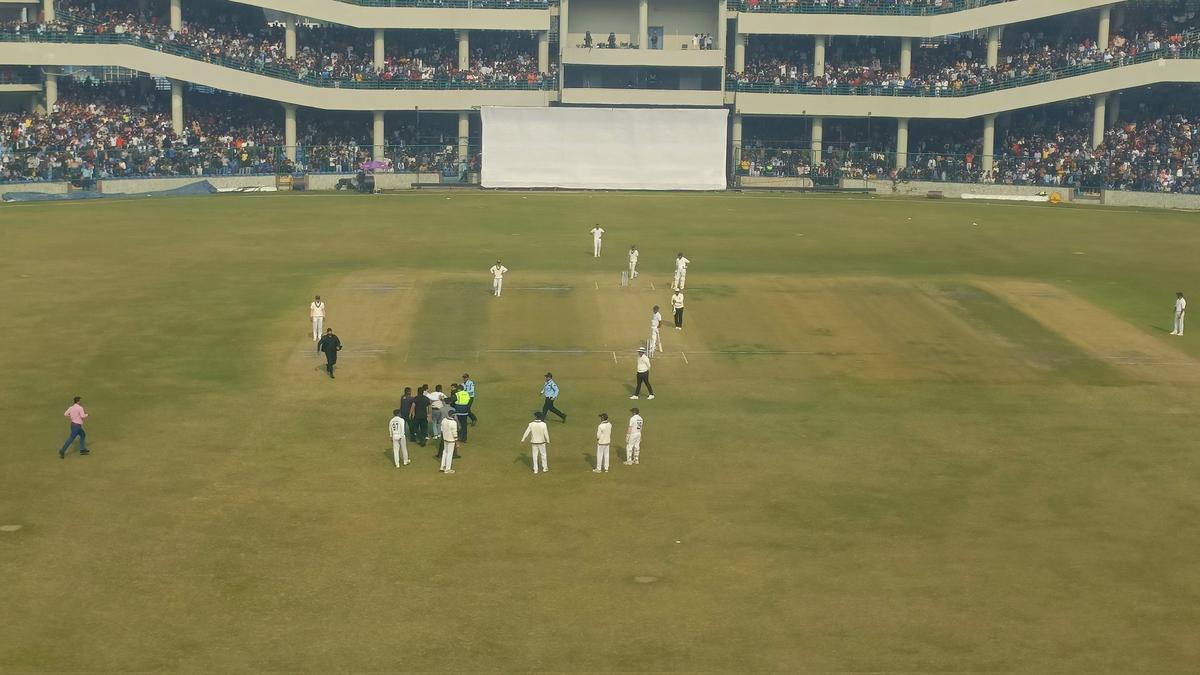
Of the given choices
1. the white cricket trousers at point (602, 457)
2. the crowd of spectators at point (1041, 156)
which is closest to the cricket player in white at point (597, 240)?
the white cricket trousers at point (602, 457)

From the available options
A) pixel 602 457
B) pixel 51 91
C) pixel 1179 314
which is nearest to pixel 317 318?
pixel 602 457

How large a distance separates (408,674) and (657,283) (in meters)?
36.3

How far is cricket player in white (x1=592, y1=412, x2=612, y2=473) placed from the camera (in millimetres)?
34969

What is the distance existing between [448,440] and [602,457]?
3.74 metres

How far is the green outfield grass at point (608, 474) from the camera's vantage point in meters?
26.4

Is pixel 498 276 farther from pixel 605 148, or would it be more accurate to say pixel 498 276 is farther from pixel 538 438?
pixel 605 148

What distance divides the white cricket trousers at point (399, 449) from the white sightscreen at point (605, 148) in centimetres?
5805

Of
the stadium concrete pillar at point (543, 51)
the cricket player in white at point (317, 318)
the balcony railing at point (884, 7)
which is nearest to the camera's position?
the cricket player in white at point (317, 318)

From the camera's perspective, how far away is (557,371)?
46375mm

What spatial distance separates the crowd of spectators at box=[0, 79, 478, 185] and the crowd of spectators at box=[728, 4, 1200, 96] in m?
22.5

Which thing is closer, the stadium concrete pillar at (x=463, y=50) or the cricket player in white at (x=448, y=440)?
the cricket player in white at (x=448, y=440)

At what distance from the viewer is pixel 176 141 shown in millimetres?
94562

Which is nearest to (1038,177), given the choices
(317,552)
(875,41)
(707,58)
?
(875,41)

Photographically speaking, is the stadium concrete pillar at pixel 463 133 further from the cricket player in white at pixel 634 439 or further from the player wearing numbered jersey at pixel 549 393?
the cricket player in white at pixel 634 439
